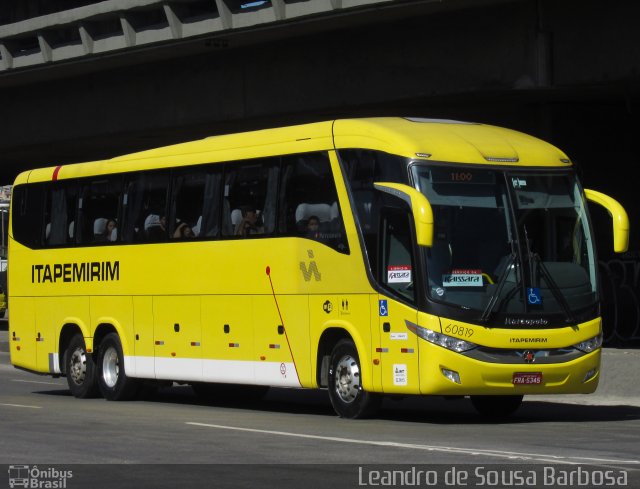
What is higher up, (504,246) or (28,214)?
(28,214)

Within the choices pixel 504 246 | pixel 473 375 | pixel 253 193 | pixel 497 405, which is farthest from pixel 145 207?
pixel 473 375

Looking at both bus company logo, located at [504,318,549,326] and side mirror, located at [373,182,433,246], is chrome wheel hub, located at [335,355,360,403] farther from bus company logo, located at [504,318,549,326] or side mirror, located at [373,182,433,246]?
side mirror, located at [373,182,433,246]

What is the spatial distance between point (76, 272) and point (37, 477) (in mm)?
11692

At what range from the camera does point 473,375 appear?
16016 mm

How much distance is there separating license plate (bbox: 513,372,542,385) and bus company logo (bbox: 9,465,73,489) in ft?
20.9

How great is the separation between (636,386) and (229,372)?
574 cm

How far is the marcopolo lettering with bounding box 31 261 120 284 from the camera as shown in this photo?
848 inches

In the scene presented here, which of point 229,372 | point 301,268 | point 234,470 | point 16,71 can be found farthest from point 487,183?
point 16,71

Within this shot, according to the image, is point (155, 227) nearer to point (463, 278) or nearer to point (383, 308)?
point (383, 308)

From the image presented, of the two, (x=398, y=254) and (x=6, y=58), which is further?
(x=6, y=58)

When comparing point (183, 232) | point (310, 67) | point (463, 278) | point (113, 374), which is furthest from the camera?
point (310, 67)

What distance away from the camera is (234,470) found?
444 inches

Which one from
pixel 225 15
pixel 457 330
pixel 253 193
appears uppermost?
pixel 225 15

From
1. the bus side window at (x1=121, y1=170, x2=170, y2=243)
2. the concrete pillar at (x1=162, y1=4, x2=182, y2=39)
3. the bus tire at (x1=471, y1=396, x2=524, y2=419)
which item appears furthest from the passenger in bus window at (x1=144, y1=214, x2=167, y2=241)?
the concrete pillar at (x1=162, y1=4, x2=182, y2=39)
